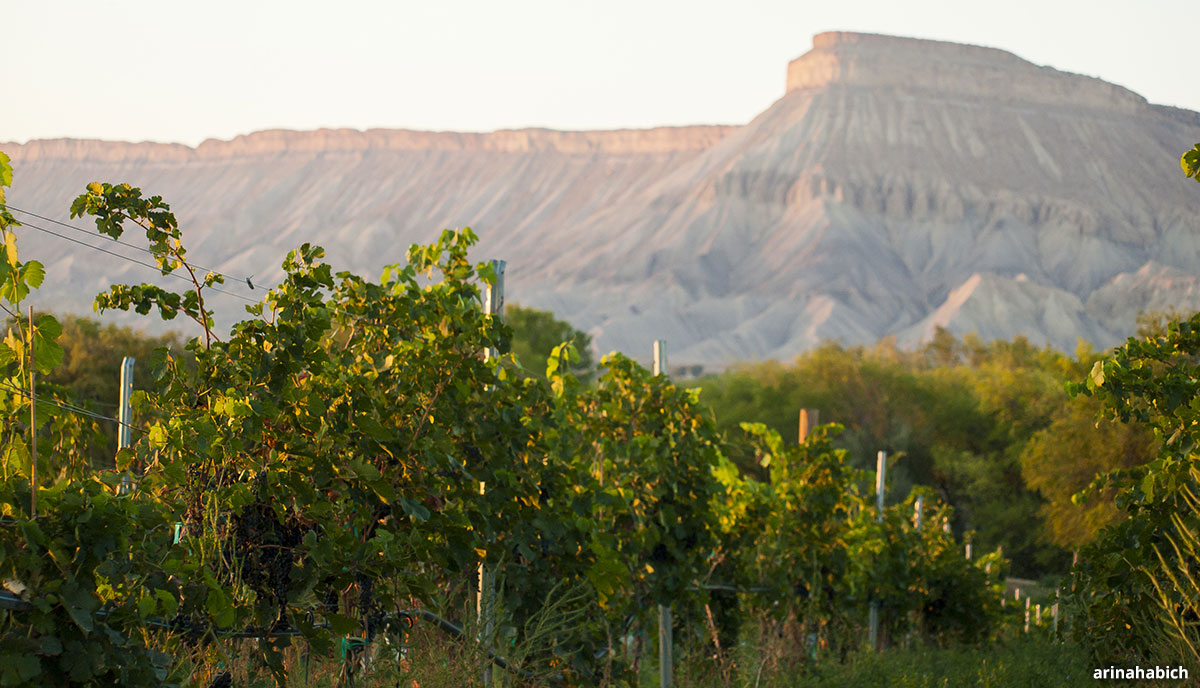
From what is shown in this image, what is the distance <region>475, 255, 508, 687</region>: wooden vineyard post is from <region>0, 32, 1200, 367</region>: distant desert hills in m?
79.4

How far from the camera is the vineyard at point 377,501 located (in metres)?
3.12

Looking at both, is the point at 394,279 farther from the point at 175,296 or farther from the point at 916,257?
the point at 916,257

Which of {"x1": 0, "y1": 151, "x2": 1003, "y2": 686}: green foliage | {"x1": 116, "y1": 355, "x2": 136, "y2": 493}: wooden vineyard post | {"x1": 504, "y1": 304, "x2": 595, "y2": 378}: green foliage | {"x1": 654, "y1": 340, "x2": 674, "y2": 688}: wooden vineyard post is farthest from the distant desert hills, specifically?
{"x1": 0, "y1": 151, "x2": 1003, "y2": 686}: green foliage

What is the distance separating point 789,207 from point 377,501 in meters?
111

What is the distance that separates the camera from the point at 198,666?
396 centimetres

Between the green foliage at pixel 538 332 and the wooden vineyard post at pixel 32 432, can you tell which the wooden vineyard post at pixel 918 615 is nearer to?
the wooden vineyard post at pixel 32 432

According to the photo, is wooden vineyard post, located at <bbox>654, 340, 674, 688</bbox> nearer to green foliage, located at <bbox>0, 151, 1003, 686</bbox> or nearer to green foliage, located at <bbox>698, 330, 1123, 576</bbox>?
green foliage, located at <bbox>0, 151, 1003, 686</bbox>

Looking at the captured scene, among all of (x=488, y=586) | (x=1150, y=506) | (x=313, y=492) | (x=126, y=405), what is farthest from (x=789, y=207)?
(x=313, y=492)

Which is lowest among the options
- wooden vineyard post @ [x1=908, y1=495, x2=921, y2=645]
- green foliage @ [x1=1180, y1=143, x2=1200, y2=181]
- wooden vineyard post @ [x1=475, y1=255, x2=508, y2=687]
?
wooden vineyard post @ [x1=908, y1=495, x2=921, y2=645]

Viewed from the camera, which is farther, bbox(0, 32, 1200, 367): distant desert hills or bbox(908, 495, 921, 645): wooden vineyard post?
bbox(0, 32, 1200, 367): distant desert hills

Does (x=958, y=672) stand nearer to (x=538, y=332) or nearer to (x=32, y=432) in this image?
(x=32, y=432)

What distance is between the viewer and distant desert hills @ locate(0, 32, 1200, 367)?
322 feet

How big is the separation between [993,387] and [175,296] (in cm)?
3731

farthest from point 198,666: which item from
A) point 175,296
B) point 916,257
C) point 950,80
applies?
point 950,80
